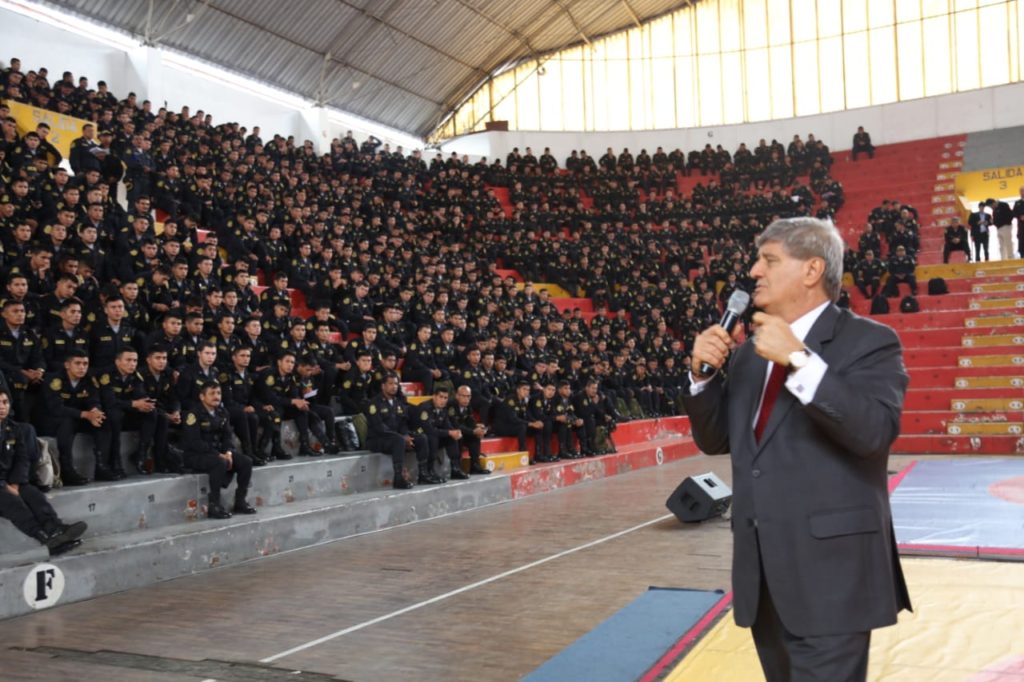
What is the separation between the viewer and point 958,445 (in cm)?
1509

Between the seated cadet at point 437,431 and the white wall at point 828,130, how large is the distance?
20129 mm

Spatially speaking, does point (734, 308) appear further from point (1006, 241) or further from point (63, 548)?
point (1006, 241)

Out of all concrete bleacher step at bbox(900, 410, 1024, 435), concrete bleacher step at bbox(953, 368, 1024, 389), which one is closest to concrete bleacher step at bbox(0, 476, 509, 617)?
concrete bleacher step at bbox(900, 410, 1024, 435)

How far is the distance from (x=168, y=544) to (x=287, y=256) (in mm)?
8228

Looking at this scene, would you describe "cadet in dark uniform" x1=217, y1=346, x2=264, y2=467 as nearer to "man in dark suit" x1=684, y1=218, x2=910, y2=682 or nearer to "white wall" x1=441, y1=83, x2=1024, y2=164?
"man in dark suit" x1=684, y1=218, x2=910, y2=682

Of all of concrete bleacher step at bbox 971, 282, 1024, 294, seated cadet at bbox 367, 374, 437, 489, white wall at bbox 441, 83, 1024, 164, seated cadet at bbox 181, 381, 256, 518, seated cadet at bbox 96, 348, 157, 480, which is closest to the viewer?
seated cadet at bbox 96, 348, 157, 480

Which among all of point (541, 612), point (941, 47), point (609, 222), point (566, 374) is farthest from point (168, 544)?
point (941, 47)

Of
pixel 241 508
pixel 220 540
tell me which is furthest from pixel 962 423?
pixel 220 540

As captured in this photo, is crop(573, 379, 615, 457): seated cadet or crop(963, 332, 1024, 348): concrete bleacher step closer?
crop(573, 379, 615, 457): seated cadet

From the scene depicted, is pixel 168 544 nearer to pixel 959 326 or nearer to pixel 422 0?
pixel 959 326

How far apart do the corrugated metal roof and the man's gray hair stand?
20.0 metres

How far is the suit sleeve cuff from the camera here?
2.03 m

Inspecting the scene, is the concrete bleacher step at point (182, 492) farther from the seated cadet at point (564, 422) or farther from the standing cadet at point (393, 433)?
the seated cadet at point (564, 422)

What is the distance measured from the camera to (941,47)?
94.9ft
